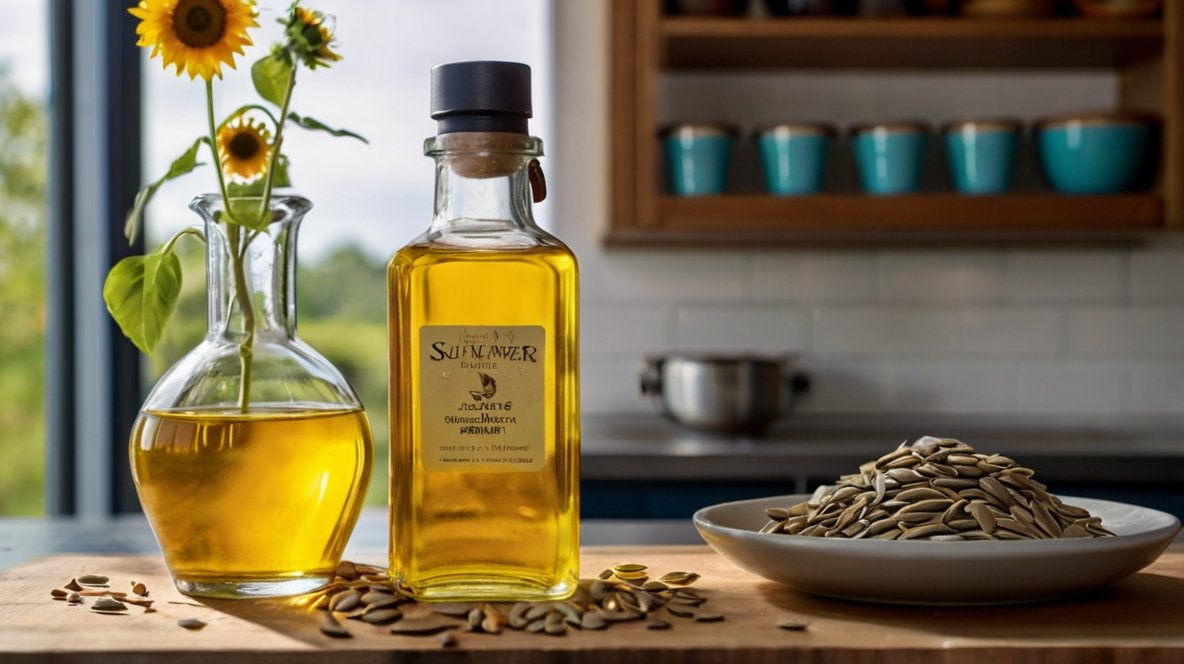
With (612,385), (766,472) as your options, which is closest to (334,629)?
(766,472)

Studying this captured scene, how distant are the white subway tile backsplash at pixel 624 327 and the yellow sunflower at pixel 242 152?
178cm

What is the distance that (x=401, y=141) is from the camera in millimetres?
2727

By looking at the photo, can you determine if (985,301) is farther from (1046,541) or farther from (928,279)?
(1046,541)

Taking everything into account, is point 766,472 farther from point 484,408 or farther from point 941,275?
point 484,408

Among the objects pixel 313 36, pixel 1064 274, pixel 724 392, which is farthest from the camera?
pixel 1064 274

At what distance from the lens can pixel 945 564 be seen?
26.9 inches

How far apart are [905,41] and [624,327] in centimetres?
80

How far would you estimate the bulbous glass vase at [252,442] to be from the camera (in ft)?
2.45

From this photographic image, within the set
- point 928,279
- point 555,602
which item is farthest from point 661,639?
point 928,279

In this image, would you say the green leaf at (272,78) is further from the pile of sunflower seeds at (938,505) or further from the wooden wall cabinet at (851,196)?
the wooden wall cabinet at (851,196)

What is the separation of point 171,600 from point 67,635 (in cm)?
10

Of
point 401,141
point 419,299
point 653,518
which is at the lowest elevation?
point 653,518

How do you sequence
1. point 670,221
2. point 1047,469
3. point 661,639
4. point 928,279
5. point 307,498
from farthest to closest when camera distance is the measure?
1. point 928,279
2. point 670,221
3. point 1047,469
4. point 307,498
5. point 661,639

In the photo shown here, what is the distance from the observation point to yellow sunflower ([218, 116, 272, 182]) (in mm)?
817
